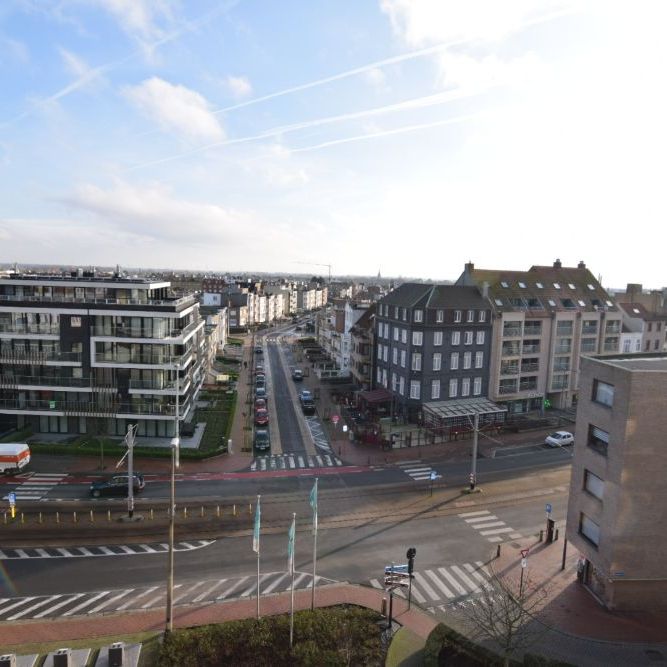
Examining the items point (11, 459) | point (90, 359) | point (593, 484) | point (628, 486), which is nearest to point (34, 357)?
point (90, 359)

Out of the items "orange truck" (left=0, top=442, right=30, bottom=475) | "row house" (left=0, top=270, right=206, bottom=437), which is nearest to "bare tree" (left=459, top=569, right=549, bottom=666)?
"row house" (left=0, top=270, right=206, bottom=437)

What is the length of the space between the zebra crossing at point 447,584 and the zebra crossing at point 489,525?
4.46 m

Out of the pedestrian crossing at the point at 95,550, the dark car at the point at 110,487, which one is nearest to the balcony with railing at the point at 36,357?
the dark car at the point at 110,487

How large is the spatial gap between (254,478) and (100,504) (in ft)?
42.1

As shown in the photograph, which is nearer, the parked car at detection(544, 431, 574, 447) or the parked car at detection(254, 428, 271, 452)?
the parked car at detection(254, 428, 271, 452)

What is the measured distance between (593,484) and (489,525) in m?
10.9

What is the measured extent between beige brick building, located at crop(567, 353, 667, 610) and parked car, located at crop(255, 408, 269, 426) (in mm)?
41589

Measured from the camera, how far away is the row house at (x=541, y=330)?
231ft

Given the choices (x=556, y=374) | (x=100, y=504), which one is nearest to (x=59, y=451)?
(x=100, y=504)

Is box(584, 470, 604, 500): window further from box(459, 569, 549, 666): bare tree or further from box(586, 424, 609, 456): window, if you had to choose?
box(459, 569, 549, 666): bare tree

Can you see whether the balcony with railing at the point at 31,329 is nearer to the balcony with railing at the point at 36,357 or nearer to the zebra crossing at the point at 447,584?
the balcony with railing at the point at 36,357

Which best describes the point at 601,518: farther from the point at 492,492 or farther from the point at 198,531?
the point at 198,531

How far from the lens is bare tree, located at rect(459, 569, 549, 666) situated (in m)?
23.9

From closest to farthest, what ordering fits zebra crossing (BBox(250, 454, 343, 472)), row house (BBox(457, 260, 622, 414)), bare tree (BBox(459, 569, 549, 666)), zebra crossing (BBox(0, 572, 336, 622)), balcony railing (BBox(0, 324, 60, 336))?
bare tree (BBox(459, 569, 549, 666)) → zebra crossing (BBox(0, 572, 336, 622)) → zebra crossing (BBox(250, 454, 343, 472)) → balcony railing (BBox(0, 324, 60, 336)) → row house (BBox(457, 260, 622, 414))
